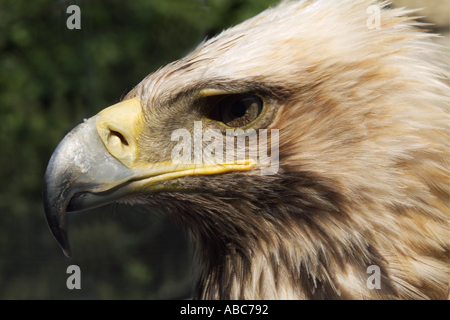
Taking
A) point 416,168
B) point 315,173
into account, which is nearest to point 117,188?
point 315,173

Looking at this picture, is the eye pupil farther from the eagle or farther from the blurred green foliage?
the blurred green foliage

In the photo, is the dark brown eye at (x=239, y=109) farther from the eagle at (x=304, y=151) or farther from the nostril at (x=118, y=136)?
the nostril at (x=118, y=136)

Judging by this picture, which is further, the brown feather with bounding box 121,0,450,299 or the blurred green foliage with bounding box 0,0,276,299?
the blurred green foliage with bounding box 0,0,276,299

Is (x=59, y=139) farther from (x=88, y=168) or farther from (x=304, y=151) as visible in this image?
(x=304, y=151)

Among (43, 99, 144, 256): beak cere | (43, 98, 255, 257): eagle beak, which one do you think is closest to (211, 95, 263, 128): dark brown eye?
(43, 98, 255, 257): eagle beak

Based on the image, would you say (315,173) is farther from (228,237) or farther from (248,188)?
(228,237)
